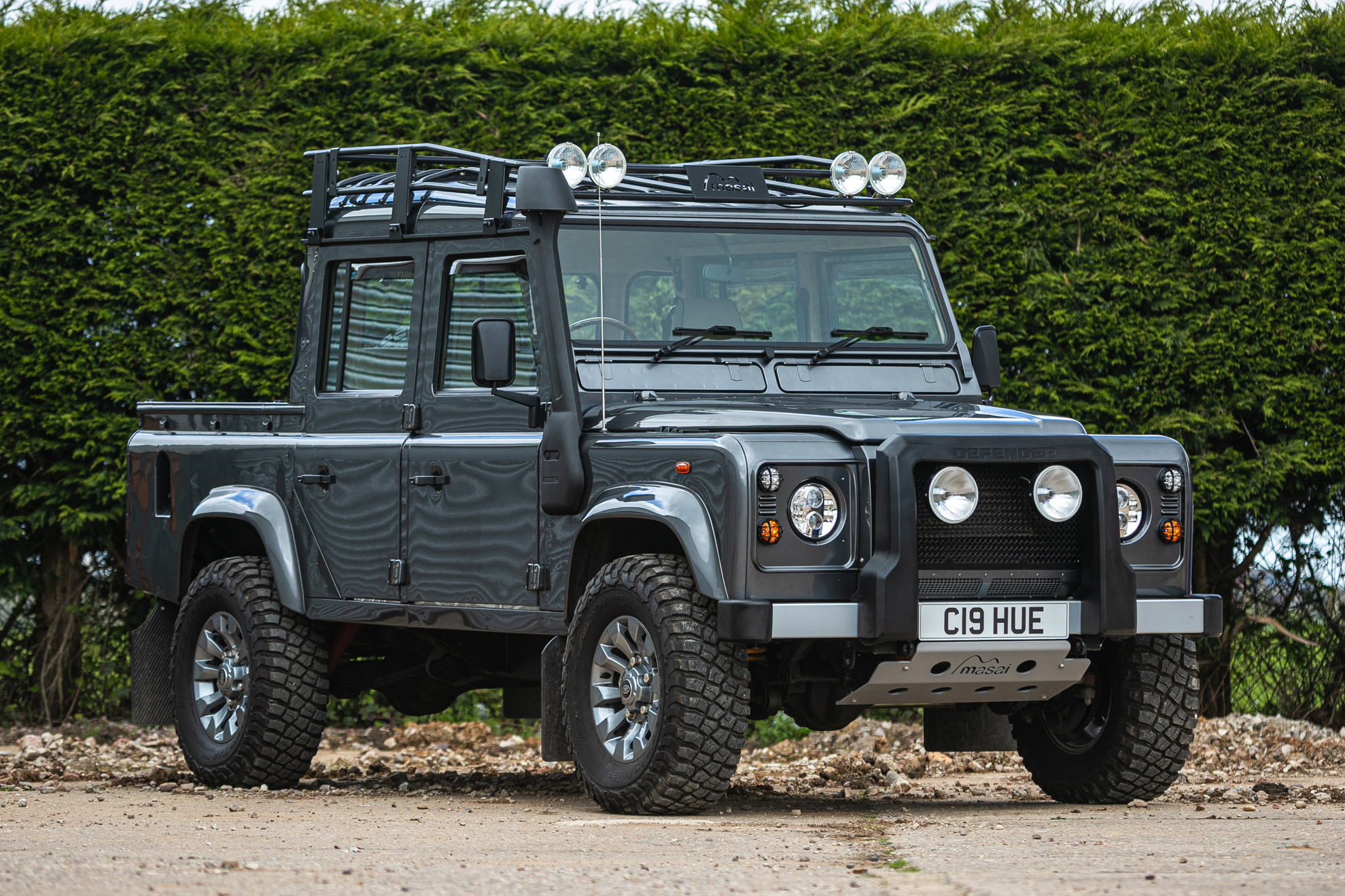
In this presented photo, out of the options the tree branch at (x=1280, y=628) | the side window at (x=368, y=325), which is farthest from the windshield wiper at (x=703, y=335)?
the tree branch at (x=1280, y=628)

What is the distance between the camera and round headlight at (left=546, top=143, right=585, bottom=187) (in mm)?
7152

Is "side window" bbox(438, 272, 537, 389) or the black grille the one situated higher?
"side window" bbox(438, 272, 537, 389)

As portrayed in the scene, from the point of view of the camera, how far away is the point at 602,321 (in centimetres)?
720

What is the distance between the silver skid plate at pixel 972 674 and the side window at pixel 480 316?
180cm

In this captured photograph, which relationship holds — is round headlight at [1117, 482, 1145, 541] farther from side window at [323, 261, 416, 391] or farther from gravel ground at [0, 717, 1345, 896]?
side window at [323, 261, 416, 391]

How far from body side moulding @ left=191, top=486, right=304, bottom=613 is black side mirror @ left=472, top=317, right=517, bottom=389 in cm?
175

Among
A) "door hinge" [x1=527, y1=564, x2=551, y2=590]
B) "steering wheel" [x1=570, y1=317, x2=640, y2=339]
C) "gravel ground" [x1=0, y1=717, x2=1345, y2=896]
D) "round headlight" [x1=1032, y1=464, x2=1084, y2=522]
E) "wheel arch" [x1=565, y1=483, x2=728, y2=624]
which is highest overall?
"steering wheel" [x1=570, y1=317, x2=640, y2=339]

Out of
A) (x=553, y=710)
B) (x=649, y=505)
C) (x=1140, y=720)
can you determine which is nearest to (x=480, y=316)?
(x=649, y=505)

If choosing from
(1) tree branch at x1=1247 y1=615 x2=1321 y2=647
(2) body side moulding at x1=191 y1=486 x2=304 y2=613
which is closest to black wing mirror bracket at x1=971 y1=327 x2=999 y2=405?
(2) body side moulding at x1=191 y1=486 x2=304 y2=613

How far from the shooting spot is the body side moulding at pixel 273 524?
8219mm

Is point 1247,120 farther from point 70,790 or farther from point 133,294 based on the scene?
point 70,790

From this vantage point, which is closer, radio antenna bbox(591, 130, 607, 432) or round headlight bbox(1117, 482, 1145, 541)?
round headlight bbox(1117, 482, 1145, 541)

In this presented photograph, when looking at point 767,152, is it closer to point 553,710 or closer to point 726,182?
point 726,182

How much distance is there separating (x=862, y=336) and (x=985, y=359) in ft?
2.02
